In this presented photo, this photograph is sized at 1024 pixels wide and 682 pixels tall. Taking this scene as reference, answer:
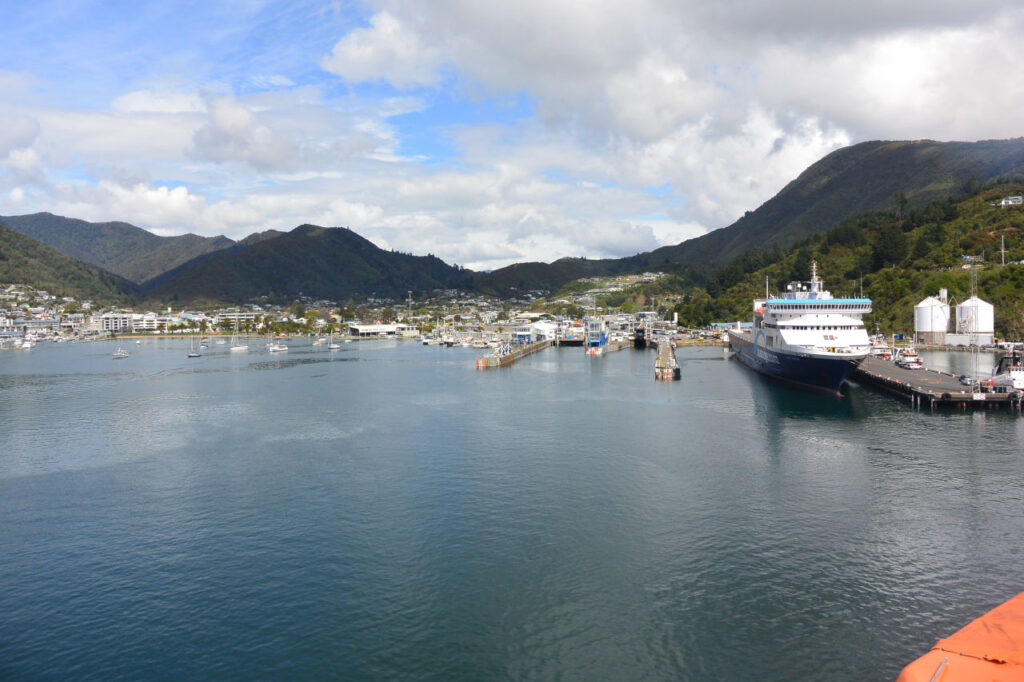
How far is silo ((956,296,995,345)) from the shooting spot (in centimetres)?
9419

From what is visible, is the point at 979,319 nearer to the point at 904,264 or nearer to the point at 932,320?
the point at 932,320

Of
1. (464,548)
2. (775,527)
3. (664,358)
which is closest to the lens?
(464,548)

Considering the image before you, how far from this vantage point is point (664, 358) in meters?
86.8

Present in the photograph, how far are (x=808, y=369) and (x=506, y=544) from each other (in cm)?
4526

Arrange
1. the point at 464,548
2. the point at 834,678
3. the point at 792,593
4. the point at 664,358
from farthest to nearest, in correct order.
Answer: the point at 664,358 → the point at 464,548 → the point at 792,593 → the point at 834,678

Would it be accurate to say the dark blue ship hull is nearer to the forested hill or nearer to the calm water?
the calm water

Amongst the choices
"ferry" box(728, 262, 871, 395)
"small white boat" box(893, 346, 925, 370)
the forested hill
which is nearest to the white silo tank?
the forested hill

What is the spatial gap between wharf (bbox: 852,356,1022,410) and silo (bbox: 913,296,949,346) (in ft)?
143

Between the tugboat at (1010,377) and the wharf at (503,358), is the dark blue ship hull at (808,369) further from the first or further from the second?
the wharf at (503,358)

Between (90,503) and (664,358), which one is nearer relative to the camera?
(90,503)

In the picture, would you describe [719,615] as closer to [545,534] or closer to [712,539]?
[712,539]

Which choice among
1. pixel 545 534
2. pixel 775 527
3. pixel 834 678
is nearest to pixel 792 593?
pixel 834 678

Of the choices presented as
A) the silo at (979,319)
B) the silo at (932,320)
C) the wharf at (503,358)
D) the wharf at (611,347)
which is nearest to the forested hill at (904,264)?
the silo at (979,319)

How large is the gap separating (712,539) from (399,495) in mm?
14251
